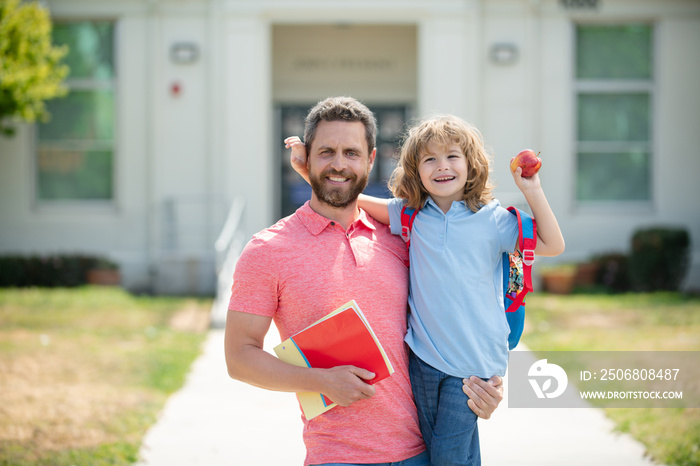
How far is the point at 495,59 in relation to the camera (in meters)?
10.6

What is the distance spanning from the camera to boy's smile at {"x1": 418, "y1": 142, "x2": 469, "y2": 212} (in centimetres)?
248

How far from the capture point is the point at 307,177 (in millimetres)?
2557

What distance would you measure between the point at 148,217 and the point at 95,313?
2.78 m

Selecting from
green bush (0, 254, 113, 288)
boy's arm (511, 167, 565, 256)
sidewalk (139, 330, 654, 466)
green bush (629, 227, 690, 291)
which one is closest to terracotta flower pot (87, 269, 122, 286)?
green bush (0, 254, 113, 288)

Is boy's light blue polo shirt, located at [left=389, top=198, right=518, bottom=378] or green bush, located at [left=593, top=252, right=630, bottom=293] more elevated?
boy's light blue polo shirt, located at [left=389, top=198, right=518, bottom=378]

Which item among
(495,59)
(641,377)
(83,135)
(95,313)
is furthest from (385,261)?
(83,135)

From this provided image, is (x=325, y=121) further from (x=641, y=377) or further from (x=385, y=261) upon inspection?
(x=641, y=377)

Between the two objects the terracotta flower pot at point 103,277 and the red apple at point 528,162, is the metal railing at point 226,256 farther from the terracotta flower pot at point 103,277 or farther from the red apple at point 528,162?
the red apple at point 528,162

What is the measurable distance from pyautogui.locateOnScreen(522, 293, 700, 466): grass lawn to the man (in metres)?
2.55

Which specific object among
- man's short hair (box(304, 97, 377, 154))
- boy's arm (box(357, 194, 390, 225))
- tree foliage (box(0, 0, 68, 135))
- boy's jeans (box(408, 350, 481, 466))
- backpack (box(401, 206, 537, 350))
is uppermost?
tree foliage (box(0, 0, 68, 135))

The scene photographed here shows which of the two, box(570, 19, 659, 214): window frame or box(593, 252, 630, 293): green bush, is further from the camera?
box(570, 19, 659, 214): window frame

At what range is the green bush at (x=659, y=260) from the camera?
1000cm

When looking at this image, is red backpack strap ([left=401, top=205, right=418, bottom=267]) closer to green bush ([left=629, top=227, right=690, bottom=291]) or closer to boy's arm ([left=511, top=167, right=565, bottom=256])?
boy's arm ([left=511, top=167, right=565, bottom=256])

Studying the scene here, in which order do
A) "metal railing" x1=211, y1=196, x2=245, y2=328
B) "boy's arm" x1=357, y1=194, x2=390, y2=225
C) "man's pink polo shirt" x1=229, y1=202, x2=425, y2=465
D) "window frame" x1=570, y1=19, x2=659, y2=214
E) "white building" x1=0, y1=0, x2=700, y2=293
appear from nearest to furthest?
"man's pink polo shirt" x1=229, y1=202, x2=425, y2=465 < "boy's arm" x1=357, y1=194, x2=390, y2=225 < "metal railing" x1=211, y1=196, x2=245, y2=328 < "white building" x1=0, y1=0, x2=700, y2=293 < "window frame" x1=570, y1=19, x2=659, y2=214
